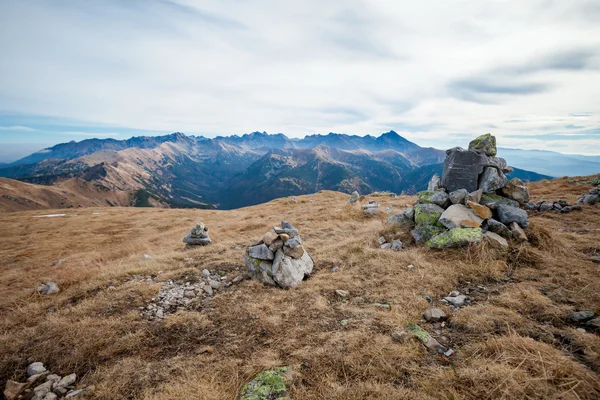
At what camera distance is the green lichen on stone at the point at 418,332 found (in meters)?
6.25

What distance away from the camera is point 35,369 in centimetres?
633

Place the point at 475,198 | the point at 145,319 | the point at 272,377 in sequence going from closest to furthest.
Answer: the point at 272,377
the point at 145,319
the point at 475,198

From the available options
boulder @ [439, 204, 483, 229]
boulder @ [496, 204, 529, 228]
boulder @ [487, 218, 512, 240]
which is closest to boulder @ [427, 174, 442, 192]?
boulder @ [439, 204, 483, 229]

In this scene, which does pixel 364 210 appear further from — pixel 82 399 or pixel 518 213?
pixel 82 399

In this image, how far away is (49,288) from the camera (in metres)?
10.9

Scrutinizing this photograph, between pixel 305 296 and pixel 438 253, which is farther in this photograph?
pixel 438 253

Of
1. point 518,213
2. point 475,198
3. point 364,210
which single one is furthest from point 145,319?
point 364,210

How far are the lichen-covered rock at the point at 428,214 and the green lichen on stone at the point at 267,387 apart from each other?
35.0ft

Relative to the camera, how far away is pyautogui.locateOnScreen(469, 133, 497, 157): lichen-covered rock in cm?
1441

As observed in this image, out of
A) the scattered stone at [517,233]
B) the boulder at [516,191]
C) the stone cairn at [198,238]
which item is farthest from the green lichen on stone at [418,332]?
the stone cairn at [198,238]

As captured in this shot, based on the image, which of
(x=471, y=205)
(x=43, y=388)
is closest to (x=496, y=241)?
(x=471, y=205)

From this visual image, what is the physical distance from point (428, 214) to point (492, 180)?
4.07 m

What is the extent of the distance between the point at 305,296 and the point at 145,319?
18.1 feet

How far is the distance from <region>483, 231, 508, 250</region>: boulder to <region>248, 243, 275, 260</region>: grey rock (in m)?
9.62
